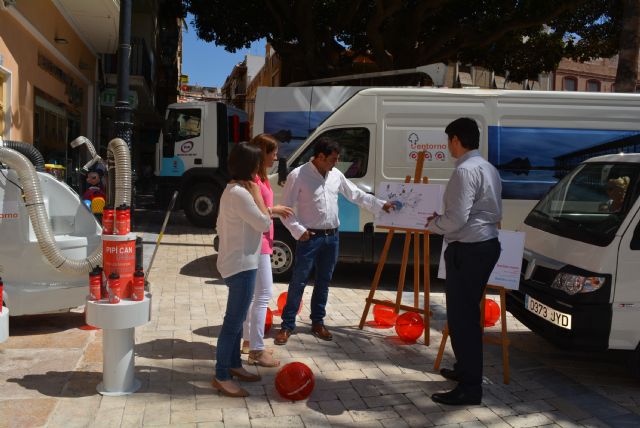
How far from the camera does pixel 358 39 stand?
18.8 m

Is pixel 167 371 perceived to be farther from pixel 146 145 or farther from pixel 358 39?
pixel 146 145

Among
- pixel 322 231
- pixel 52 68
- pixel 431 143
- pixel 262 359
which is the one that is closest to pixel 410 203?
pixel 322 231

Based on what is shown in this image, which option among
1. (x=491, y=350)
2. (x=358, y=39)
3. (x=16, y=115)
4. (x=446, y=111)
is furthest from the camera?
(x=358, y=39)

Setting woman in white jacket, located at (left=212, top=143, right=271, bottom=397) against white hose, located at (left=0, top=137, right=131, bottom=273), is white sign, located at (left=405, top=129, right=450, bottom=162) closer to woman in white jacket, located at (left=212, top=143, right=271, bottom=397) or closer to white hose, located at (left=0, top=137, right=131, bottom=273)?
white hose, located at (left=0, top=137, right=131, bottom=273)

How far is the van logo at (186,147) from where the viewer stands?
1367 cm

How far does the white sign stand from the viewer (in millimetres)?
7684

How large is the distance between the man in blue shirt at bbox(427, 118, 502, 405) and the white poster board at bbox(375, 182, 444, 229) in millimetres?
1207

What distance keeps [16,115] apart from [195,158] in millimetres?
4527

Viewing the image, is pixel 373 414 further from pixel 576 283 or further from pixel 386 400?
pixel 576 283

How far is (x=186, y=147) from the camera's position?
13703mm

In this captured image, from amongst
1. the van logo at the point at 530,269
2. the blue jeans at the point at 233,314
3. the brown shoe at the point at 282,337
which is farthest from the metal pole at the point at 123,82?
the van logo at the point at 530,269

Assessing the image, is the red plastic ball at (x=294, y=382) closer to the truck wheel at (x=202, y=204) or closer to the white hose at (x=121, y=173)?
the white hose at (x=121, y=173)

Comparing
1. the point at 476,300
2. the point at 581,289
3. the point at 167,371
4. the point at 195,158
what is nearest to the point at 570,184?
the point at 581,289

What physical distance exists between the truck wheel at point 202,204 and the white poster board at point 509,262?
9576mm
